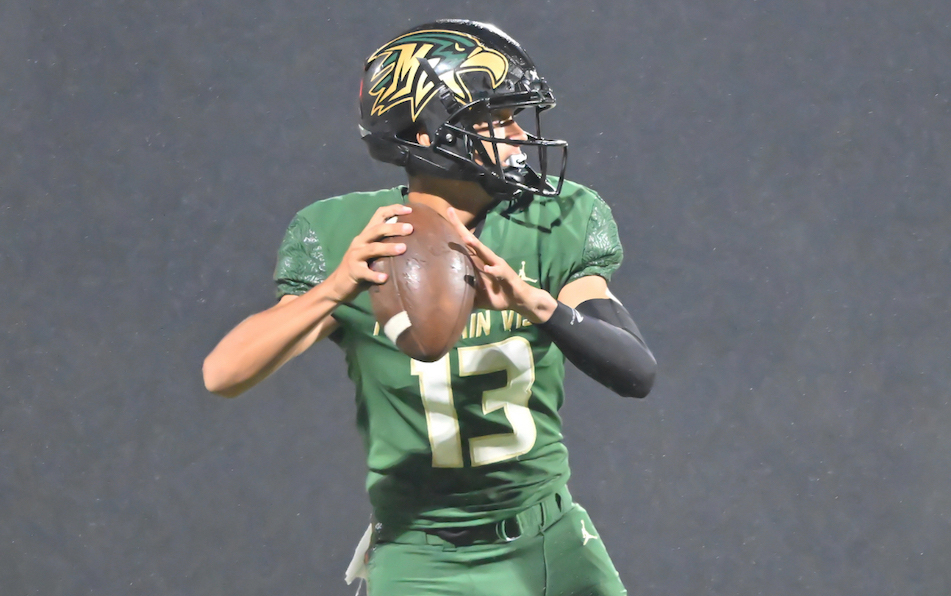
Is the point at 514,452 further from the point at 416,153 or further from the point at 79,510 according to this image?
the point at 79,510

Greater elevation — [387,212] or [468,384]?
[387,212]

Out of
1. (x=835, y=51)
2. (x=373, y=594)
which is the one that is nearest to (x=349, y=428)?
(x=373, y=594)

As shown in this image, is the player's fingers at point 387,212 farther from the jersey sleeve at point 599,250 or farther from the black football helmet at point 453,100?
the jersey sleeve at point 599,250

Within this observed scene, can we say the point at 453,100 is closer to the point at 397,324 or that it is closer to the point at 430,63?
the point at 430,63

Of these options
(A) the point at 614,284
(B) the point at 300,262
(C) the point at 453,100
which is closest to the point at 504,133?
(C) the point at 453,100

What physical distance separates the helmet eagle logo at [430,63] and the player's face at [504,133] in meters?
0.04

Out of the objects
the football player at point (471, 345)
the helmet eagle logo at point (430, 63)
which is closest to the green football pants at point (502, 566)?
the football player at point (471, 345)

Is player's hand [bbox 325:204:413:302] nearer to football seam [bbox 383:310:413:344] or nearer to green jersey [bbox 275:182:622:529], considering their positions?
football seam [bbox 383:310:413:344]

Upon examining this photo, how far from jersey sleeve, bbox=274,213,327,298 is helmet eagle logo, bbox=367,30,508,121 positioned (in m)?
0.18

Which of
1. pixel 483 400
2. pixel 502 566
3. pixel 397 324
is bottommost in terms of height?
pixel 502 566

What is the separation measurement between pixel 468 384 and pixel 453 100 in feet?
1.12

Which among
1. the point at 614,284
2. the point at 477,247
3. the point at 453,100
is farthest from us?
the point at 614,284

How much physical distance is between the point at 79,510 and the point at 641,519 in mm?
1187

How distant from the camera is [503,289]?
1.10 metres
